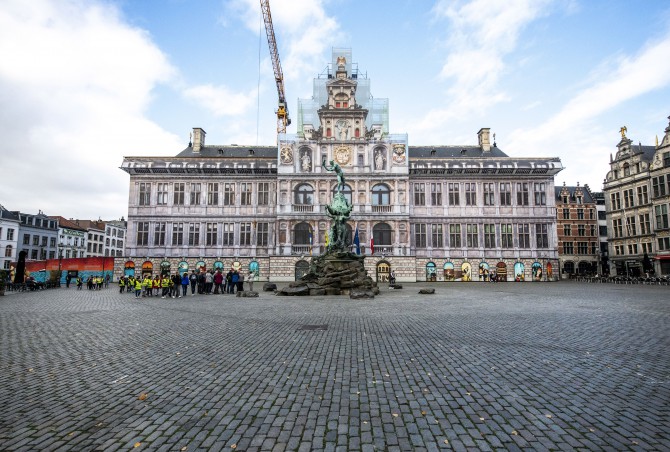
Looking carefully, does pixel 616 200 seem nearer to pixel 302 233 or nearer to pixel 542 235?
pixel 542 235

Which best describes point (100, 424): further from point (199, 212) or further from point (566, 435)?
point (199, 212)

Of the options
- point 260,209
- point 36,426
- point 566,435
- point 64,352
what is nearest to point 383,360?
point 566,435

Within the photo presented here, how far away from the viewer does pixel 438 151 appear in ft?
178

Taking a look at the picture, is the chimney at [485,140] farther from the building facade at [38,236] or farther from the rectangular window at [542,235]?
the building facade at [38,236]

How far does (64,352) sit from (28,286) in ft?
99.0

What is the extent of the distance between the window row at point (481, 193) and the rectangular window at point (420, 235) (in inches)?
117

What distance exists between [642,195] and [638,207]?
1614mm

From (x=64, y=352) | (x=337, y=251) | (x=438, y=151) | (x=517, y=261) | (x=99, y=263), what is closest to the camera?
(x=64, y=352)

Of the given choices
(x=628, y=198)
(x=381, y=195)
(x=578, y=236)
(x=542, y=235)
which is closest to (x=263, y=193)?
(x=381, y=195)

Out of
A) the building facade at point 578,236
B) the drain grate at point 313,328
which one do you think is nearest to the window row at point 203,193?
the drain grate at point 313,328

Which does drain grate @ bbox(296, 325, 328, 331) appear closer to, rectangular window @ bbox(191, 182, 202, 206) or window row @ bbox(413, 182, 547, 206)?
window row @ bbox(413, 182, 547, 206)

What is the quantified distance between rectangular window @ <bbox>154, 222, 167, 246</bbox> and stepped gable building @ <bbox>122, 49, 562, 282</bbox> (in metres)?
0.13

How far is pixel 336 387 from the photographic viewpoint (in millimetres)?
5918

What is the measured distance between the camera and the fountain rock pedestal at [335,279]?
80.3 feet
